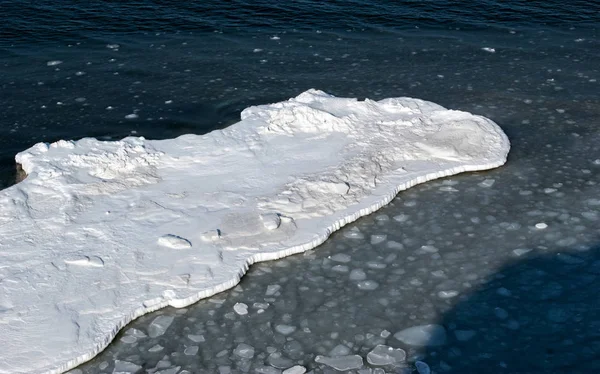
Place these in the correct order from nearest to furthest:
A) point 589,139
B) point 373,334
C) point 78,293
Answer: point 373,334 < point 78,293 < point 589,139

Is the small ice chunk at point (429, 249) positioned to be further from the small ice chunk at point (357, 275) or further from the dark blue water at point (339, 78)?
the small ice chunk at point (357, 275)

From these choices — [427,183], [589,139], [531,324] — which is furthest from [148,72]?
[531,324]

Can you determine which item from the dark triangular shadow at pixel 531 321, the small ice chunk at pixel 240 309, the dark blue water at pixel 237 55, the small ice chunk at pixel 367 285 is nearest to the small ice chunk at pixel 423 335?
the dark triangular shadow at pixel 531 321

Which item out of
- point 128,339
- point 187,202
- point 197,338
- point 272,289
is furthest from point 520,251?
point 128,339

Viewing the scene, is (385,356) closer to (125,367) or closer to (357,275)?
(357,275)

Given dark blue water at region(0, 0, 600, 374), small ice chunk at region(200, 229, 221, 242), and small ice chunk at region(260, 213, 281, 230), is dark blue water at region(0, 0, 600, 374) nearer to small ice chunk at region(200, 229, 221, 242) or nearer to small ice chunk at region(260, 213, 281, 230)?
small ice chunk at region(260, 213, 281, 230)

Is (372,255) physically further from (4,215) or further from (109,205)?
(4,215)

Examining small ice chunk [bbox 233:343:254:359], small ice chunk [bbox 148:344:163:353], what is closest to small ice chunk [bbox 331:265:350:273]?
small ice chunk [bbox 233:343:254:359]
